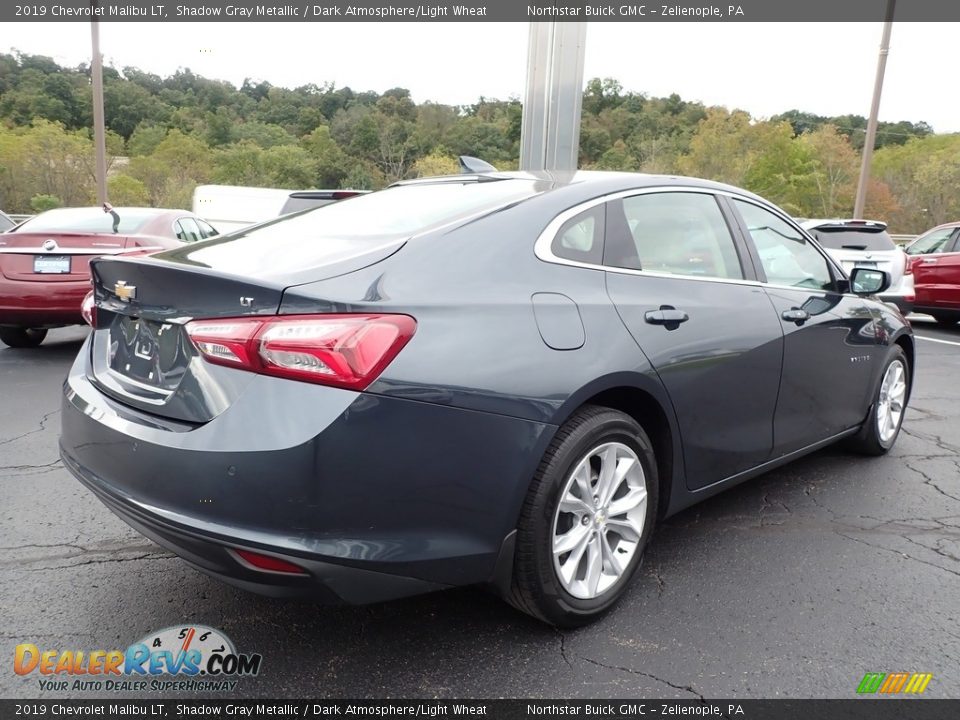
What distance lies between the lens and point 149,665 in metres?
2.18

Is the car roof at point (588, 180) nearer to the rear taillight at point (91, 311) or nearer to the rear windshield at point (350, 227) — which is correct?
the rear windshield at point (350, 227)

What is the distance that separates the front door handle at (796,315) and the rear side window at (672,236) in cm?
31

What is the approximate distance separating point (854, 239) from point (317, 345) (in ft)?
33.0

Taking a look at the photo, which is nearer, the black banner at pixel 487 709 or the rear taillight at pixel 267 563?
the rear taillight at pixel 267 563

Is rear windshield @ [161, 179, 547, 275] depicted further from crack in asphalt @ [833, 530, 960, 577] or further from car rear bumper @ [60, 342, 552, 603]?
crack in asphalt @ [833, 530, 960, 577]

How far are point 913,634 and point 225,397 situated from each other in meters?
2.37

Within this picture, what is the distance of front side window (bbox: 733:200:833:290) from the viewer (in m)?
→ 3.28

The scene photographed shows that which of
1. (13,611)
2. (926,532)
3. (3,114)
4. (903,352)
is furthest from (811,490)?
(3,114)

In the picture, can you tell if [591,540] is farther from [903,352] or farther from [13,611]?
[903,352]

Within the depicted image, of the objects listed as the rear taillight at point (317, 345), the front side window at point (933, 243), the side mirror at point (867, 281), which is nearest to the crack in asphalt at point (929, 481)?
the side mirror at point (867, 281)

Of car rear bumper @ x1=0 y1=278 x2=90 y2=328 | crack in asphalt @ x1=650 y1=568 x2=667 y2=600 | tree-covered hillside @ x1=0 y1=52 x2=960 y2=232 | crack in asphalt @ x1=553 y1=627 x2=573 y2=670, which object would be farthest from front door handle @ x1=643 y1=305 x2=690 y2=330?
tree-covered hillside @ x1=0 y1=52 x2=960 y2=232

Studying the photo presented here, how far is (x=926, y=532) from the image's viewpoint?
3.27 m

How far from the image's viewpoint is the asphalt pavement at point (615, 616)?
6.98 feet

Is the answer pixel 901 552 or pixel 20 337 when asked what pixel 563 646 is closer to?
pixel 901 552
